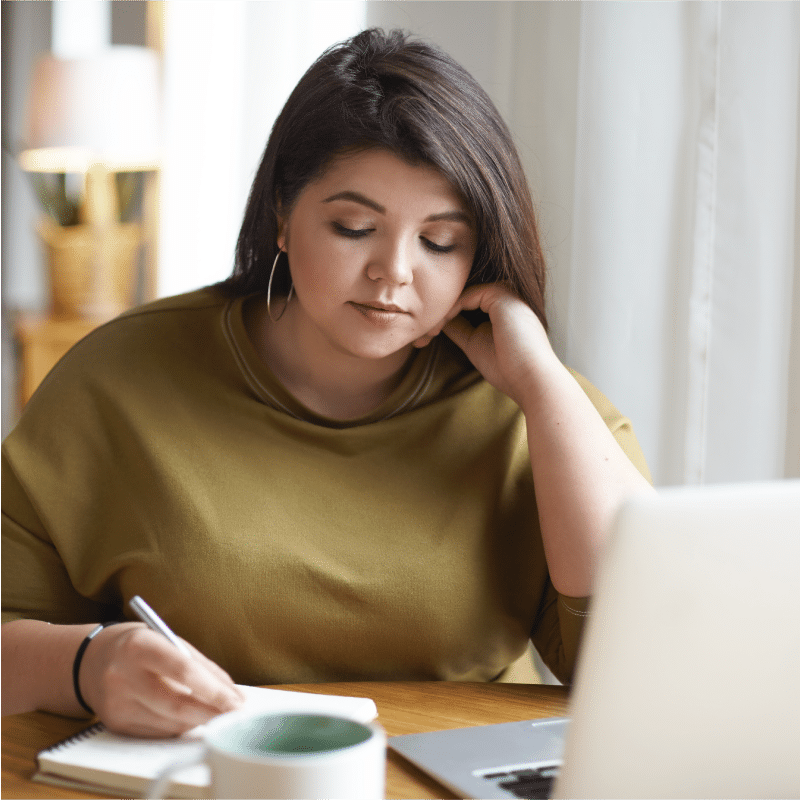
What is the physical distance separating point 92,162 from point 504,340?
206 cm

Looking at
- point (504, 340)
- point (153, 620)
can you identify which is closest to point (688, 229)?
point (504, 340)

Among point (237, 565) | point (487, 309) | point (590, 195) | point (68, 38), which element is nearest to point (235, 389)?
point (237, 565)

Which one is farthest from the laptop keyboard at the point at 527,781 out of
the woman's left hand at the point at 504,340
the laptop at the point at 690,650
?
the woman's left hand at the point at 504,340

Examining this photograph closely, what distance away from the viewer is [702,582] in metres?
0.53

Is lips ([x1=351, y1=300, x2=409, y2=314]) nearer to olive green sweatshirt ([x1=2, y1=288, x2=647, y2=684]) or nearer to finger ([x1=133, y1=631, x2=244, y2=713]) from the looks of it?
olive green sweatshirt ([x1=2, y1=288, x2=647, y2=684])

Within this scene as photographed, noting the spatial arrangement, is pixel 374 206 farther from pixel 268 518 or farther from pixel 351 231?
pixel 268 518

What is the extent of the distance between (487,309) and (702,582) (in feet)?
2.61

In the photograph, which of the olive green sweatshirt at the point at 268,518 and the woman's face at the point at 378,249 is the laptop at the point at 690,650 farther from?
the woman's face at the point at 378,249

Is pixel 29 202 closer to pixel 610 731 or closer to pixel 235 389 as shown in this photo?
pixel 235 389

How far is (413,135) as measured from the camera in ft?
3.67

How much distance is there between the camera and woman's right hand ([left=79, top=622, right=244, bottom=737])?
763 mm

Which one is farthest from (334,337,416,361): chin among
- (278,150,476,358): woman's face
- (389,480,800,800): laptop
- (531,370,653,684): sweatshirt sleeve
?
(389,480,800,800): laptop

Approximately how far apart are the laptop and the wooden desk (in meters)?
0.22

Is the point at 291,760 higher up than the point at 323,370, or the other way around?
the point at 323,370
